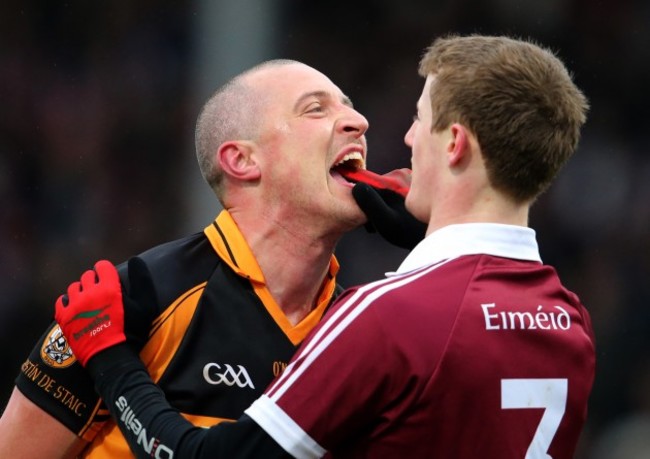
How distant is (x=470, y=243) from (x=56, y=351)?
1.18m

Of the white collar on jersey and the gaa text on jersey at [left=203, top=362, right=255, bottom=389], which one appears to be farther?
the gaa text on jersey at [left=203, top=362, right=255, bottom=389]

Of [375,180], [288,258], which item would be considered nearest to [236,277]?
[288,258]

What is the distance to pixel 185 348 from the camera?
3104 millimetres

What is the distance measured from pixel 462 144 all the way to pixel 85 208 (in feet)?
14.6

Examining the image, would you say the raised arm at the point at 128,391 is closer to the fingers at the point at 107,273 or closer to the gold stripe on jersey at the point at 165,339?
the fingers at the point at 107,273

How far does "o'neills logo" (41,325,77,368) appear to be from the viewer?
10.2 feet

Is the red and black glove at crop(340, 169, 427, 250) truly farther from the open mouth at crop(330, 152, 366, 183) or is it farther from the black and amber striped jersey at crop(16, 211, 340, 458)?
the black and amber striped jersey at crop(16, 211, 340, 458)

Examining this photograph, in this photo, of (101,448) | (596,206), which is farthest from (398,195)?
(596,206)

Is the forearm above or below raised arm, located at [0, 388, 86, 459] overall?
above

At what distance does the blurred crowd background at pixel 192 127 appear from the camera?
6.61m

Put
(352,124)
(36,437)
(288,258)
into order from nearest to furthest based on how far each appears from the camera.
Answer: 1. (36,437)
2. (288,258)
3. (352,124)

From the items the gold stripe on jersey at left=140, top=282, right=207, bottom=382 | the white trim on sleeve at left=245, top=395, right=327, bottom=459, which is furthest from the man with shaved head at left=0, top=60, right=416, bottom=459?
the white trim on sleeve at left=245, top=395, right=327, bottom=459

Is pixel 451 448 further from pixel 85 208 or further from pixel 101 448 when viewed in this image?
pixel 85 208

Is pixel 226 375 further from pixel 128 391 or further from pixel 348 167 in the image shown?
pixel 348 167
